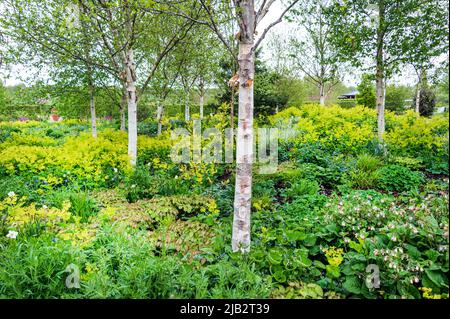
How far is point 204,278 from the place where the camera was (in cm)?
228

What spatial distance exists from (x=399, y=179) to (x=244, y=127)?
335 centimetres

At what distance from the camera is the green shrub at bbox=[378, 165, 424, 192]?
175 inches

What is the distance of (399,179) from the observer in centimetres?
456

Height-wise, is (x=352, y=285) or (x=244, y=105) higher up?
(x=244, y=105)

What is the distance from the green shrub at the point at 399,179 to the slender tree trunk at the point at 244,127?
118 inches

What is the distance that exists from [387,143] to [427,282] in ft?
14.6

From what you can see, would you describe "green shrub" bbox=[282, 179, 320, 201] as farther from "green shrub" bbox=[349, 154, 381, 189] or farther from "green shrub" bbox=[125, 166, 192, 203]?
"green shrub" bbox=[125, 166, 192, 203]

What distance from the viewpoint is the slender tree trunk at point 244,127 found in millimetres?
2672

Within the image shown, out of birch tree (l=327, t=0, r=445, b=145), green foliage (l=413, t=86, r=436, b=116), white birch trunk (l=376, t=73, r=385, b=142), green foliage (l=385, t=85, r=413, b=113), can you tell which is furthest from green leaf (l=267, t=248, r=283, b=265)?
green foliage (l=385, t=85, r=413, b=113)

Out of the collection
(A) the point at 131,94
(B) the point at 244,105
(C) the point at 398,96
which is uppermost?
(C) the point at 398,96

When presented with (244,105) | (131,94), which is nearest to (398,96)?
(131,94)

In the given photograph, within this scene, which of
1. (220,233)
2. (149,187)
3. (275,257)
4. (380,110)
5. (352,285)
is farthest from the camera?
(380,110)

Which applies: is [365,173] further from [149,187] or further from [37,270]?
[37,270]

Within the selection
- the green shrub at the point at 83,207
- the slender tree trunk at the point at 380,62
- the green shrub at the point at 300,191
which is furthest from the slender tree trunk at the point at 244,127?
the slender tree trunk at the point at 380,62
